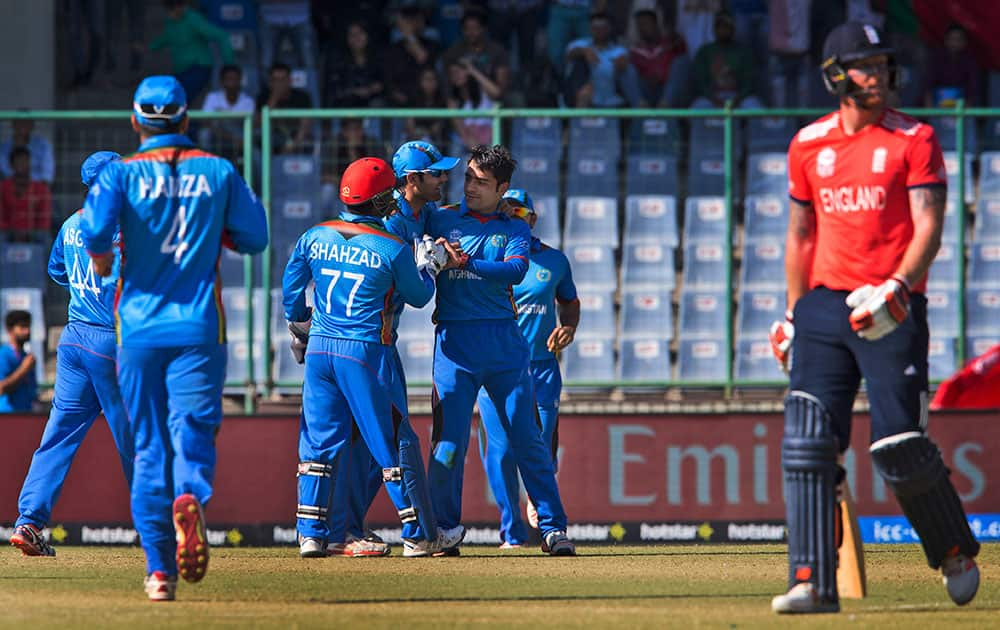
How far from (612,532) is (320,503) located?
448 centimetres

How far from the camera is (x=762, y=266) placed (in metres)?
16.9

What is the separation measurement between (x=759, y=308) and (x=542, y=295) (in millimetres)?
4967

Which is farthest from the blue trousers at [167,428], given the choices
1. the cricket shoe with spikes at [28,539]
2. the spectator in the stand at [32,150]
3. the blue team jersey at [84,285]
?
the spectator in the stand at [32,150]

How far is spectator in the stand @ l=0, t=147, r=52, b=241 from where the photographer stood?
16.5 meters

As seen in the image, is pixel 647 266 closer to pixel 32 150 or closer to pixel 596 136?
pixel 596 136

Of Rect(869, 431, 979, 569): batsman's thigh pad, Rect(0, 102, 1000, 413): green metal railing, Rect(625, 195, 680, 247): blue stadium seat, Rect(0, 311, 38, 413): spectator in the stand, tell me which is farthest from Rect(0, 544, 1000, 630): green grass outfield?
Rect(625, 195, 680, 247): blue stadium seat

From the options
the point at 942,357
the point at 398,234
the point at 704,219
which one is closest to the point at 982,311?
the point at 942,357

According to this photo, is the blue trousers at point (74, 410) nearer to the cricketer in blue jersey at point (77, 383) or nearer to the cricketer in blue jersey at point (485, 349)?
the cricketer in blue jersey at point (77, 383)

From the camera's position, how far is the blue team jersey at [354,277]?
33.1 feet

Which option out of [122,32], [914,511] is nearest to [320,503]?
[914,511]

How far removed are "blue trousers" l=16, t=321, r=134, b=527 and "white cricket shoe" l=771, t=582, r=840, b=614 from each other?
15.1 ft

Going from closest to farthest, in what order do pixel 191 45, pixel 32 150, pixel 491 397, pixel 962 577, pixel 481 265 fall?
1. pixel 962 577
2. pixel 481 265
3. pixel 491 397
4. pixel 32 150
5. pixel 191 45

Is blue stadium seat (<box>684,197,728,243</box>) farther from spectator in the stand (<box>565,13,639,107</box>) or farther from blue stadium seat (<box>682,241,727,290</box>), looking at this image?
spectator in the stand (<box>565,13,639,107</box>)

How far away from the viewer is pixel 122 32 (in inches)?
826
